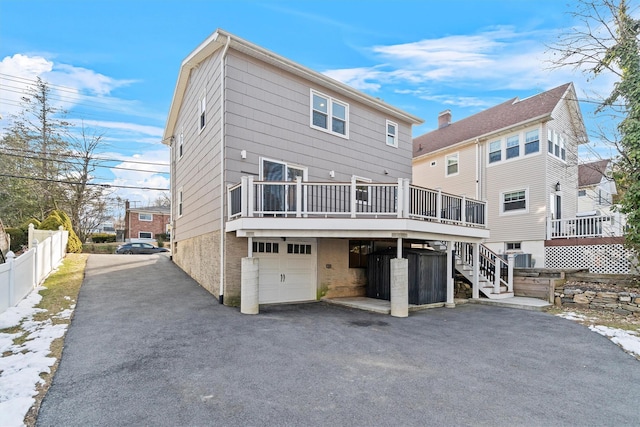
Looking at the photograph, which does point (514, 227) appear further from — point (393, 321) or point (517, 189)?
point (393, 321)

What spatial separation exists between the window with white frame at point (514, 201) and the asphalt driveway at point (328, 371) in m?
9.30

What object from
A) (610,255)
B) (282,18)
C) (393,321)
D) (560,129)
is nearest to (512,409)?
(393,321)

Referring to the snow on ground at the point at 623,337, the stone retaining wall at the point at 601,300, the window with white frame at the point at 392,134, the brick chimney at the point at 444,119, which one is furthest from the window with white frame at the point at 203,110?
the brick chimney at the point at 444,119

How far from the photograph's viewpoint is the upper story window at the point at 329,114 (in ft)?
37.9

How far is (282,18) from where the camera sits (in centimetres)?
1259

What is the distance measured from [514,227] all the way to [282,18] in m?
13.8

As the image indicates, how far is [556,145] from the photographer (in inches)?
650

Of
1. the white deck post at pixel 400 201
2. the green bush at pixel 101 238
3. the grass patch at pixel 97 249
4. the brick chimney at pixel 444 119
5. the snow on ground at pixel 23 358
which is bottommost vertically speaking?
the snow on ground at pixel 23 358

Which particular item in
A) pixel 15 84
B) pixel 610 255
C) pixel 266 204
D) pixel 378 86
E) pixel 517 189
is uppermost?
pixel 15 84

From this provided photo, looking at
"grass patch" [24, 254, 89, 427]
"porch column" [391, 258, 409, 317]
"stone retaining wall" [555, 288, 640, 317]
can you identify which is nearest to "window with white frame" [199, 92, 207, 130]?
"grass patch" [24, 254, 89, 427]

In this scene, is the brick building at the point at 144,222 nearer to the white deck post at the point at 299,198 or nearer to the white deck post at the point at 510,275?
the white deck post at the point at 299,198

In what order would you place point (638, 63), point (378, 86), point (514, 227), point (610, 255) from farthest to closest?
point (514, 227), point (378, 86), point (610, 255), point (638, 63)

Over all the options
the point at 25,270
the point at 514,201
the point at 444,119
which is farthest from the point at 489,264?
the point at 444,119

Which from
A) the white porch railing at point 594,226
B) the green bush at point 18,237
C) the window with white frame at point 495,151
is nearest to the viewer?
the white porch railing at point 594,226
